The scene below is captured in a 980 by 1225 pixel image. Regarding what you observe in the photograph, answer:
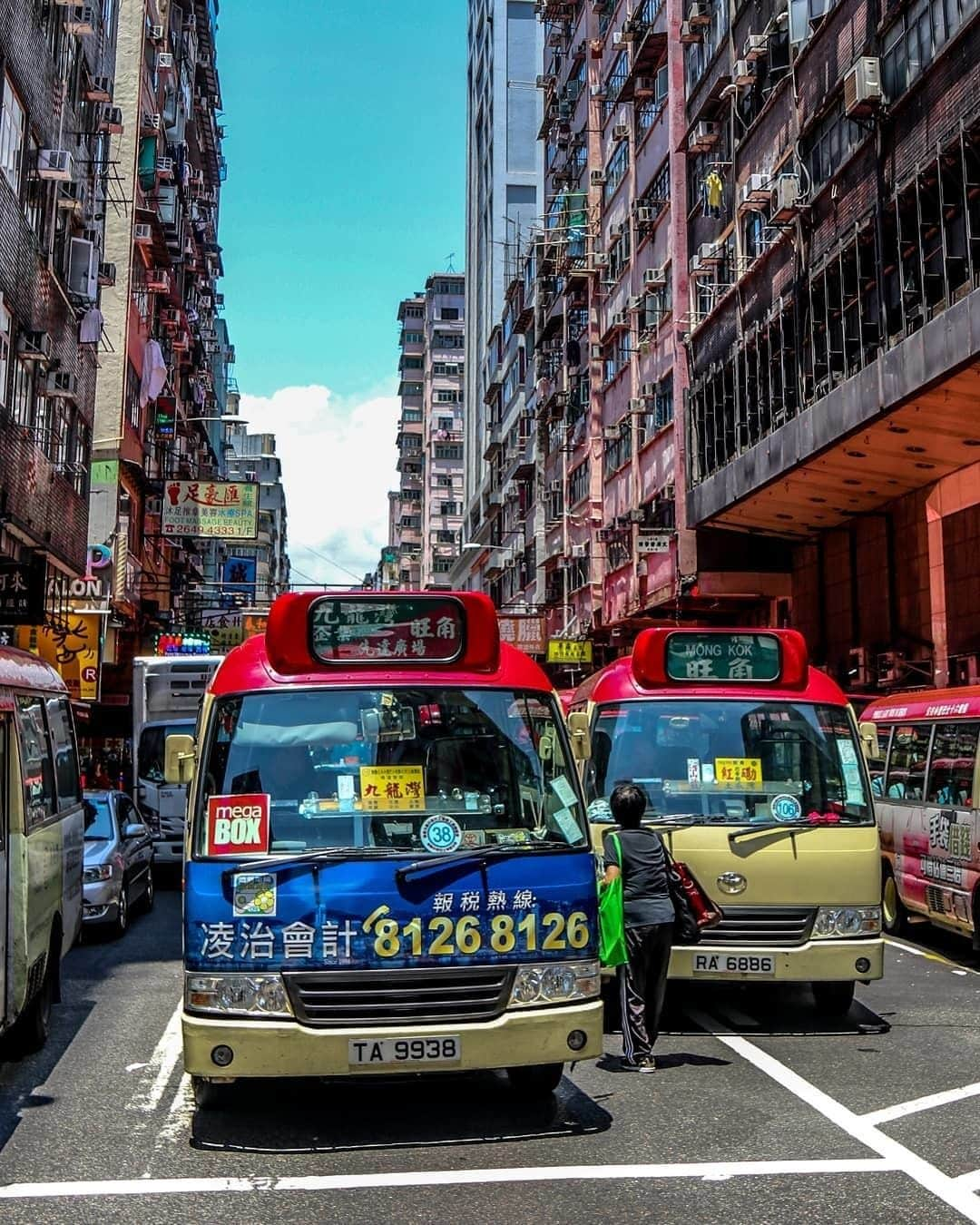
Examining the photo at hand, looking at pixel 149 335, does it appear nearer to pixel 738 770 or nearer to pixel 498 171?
pixel 738 770

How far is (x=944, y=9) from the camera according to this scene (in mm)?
20812

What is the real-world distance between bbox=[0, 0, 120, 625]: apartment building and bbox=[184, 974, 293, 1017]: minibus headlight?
571 inches

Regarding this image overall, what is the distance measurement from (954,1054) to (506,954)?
3.66 meters

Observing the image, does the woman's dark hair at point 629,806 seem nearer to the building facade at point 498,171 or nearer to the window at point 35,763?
the window at point 35,763

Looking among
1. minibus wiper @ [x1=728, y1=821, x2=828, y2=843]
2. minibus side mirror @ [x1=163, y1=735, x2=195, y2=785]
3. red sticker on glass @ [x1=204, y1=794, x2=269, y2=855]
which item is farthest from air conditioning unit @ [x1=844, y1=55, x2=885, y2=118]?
red sticker on glass @ [x1=204, y1=794, x2=269, y2=855]

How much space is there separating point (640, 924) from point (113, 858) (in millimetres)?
7651

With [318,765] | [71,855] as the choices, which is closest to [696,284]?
[71,855]

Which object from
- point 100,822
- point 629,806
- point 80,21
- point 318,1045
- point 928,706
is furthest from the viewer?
point 80,21

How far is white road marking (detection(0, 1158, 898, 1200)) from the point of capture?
5906 mm

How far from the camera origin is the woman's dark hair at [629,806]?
27.8ft

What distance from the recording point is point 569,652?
4278cm

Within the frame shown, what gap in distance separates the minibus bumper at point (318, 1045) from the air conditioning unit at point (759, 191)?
24.8 meters

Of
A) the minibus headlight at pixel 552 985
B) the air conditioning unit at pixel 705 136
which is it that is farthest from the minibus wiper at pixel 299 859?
the air conditioning unit at pixel 705 136

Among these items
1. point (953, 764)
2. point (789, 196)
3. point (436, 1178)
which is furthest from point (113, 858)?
point (789, 196)
